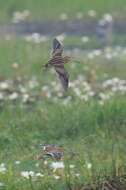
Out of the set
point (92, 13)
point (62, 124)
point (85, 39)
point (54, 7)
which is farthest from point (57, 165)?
point (54, 7)

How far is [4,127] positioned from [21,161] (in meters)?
1.30

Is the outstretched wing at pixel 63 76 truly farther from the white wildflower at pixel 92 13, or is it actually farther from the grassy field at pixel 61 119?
the white wildflower at pixel 92 13

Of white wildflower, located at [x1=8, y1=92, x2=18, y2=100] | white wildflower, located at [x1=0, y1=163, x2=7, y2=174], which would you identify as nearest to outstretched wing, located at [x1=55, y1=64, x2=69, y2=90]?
white wildflower, located at [x1=0, y1=163, x2=7, y2=174]

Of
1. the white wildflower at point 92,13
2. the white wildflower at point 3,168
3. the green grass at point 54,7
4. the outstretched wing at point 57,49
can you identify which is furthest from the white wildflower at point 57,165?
the green grass at point 54,7

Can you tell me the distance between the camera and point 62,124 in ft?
24.8

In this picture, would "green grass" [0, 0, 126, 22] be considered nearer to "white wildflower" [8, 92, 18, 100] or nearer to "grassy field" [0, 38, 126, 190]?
"grassy field" [0, 38, 126, 190]

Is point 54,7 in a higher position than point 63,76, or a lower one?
higher

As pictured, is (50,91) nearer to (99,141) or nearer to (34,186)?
(99,141)

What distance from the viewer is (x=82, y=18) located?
55.2ft

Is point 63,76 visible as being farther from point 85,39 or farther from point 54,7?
point 54,7

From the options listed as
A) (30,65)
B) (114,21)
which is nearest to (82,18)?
(114,21)

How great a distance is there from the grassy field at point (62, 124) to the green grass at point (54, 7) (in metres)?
5.11

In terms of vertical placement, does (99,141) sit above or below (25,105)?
below

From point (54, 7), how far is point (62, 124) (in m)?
10.1
